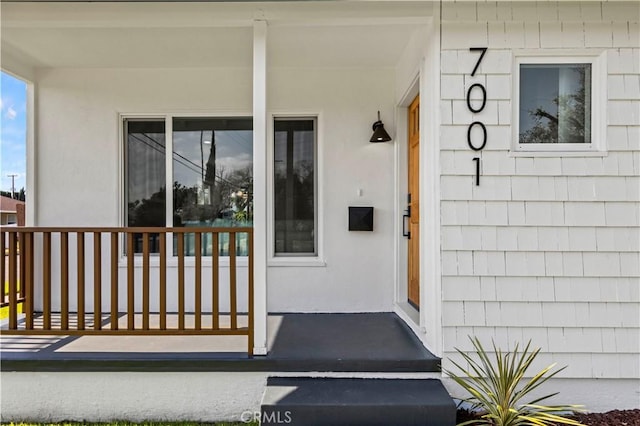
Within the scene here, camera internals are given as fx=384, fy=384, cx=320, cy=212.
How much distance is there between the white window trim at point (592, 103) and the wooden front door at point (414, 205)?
36.9 inches

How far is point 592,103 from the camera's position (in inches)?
108

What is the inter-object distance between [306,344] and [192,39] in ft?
8.84

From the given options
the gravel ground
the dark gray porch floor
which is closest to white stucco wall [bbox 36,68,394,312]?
the dark gray porch floor

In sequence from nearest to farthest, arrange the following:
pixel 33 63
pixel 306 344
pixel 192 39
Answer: pixel 306 344
pixel 192 39
pixel 33 63

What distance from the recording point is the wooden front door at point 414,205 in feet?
11.6

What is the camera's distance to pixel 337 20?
277 cm

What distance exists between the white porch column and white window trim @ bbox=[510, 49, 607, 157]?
5.83 feet

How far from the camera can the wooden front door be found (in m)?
3.54

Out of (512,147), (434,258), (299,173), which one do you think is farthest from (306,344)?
(512,147)

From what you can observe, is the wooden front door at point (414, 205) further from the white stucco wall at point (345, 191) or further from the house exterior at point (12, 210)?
the house exterior at point (12, 210)

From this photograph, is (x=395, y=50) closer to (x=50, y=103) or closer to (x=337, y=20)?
(x=337, y=20)

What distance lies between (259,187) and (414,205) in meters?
1.59

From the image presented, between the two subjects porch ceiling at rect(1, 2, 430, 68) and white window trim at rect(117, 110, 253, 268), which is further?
white window trim at rect(117, 110, 253, 268)

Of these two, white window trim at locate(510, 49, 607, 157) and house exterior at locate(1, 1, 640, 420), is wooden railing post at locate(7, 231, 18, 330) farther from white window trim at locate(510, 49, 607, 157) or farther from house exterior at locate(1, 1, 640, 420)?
white window trim at locate(510, 49, 607, 157)
